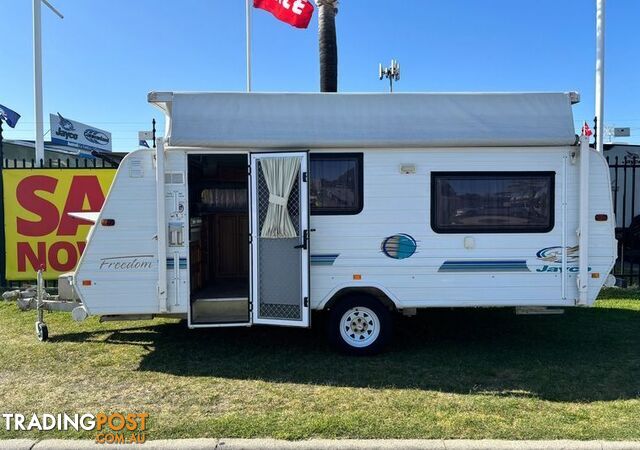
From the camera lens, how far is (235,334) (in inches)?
256

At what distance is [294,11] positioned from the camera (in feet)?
35.4

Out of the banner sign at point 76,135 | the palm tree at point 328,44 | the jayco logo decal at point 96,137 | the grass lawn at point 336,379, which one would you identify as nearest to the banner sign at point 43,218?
the grass lawn at point 336,379

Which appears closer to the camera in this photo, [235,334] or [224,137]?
[224,137]

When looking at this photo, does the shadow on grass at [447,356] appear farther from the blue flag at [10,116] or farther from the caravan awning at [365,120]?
the blue flag at [10,116]

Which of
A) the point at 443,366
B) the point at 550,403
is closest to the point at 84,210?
the point at 443,366

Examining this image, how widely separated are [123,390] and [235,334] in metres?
1.98

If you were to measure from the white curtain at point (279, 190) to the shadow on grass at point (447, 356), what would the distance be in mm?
1460

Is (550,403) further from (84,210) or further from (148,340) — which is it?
(84,210)

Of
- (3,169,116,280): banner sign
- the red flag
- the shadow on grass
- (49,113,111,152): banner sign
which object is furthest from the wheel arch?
(49,113,111,152): banner sign

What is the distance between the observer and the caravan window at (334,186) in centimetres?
548

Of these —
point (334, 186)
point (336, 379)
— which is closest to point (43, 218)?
point (334, 186)

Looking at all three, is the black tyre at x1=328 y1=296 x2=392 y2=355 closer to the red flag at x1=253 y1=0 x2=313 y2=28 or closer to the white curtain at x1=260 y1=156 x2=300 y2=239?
the white curtain at x1=260 y1=156 x2=300 y2=239

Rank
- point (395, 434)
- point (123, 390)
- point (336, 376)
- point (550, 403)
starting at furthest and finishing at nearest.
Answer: point (336, 376) < point (123, 390) < point (550, 403) < point (395, 434)

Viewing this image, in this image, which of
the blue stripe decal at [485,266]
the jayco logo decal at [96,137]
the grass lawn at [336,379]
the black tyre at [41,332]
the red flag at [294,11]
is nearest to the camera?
the grass lawn at [336,379]
